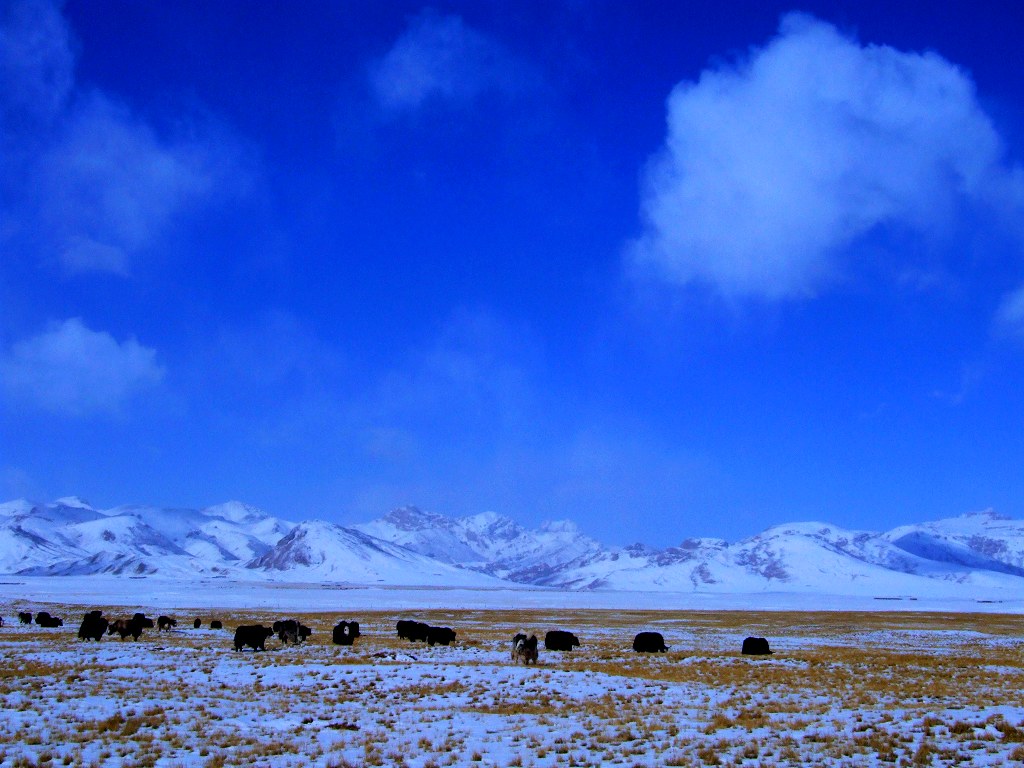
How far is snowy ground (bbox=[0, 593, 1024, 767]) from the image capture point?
13867mm

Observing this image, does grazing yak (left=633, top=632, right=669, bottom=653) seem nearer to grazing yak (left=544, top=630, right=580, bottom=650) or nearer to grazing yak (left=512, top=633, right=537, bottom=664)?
grazing yak (left=544, top=630, right=580, bottom=650)

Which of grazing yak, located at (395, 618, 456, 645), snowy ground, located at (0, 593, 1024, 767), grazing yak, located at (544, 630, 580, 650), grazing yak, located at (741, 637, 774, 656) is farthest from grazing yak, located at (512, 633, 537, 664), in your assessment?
grazing yak, located at (741, 637, 774, 656)

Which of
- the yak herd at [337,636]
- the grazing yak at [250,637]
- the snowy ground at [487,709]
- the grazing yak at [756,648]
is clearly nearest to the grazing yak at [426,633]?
the yak herd at [337,636]

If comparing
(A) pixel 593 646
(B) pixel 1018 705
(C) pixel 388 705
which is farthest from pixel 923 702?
(A) pixel 593 646

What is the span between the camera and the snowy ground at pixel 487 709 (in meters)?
13.9

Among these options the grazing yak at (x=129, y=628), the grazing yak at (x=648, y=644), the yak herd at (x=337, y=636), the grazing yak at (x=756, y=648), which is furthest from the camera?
the grazing yak at (x=129, y=628)

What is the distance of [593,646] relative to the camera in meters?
41.0

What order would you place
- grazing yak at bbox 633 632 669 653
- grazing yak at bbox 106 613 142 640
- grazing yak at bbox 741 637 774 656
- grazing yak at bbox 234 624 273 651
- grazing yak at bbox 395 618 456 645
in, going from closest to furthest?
grazing yak at bbox 234 624 273 651, grazing yak at bbox 741 637 774 656, grazing yak at bbox 633 632 669 653, grazing yak at bbox 106 613 142 640, grazing yak at bbox 395 618 456 645

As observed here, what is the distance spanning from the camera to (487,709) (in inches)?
756

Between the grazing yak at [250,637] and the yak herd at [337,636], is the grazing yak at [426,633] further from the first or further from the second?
the grazing yak at [250,637]

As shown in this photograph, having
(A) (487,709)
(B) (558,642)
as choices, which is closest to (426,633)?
(B) (558,642)

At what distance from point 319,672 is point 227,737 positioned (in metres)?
10.9

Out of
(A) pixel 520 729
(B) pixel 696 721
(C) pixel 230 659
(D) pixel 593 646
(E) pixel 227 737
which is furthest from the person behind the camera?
(D) pixel 593 646

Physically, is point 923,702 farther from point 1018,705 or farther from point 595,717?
point 595,717
